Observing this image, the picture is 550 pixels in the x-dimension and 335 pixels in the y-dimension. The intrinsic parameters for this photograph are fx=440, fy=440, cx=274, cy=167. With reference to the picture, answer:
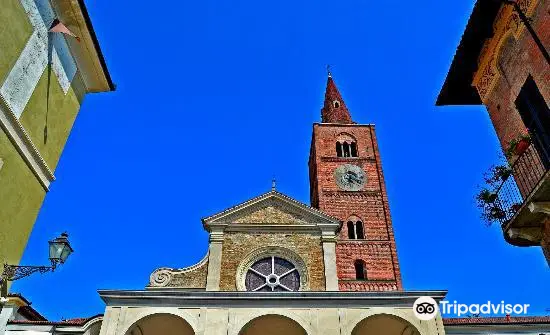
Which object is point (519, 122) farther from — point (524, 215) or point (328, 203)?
point (328, 203)

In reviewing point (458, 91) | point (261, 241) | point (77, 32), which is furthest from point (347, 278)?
point (77, 32)

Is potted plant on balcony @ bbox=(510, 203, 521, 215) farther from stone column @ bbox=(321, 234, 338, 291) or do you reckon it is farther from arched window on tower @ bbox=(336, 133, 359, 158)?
arched window on tower @ bbox=(336, 133, 359, 158)

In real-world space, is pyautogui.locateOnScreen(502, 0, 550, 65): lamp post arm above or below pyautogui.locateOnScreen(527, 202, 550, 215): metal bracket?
above

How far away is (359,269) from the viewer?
27703 mm

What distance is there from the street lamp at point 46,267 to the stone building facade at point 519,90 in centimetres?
854

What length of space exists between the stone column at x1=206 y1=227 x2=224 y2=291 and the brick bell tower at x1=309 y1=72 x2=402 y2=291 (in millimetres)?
10309

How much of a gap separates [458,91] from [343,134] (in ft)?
76.9

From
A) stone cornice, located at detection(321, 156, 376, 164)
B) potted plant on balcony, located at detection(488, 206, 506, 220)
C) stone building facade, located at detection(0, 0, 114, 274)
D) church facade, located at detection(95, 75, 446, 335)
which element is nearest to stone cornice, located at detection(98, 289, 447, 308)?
church facade, located at detection(95, 75, 446, 335)

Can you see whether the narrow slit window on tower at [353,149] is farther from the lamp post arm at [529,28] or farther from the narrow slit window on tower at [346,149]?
the lamp post arm at [529,28]

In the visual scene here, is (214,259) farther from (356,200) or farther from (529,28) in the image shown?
(356,200)

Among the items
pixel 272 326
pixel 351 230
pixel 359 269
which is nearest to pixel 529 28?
pixel 272 326

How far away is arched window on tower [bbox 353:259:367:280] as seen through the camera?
89.4ft

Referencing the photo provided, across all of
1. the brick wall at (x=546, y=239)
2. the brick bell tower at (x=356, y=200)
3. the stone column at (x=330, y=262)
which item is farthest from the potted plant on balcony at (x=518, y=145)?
the brick bell tower at (x=356, y=200)

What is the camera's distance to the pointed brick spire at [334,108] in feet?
130
